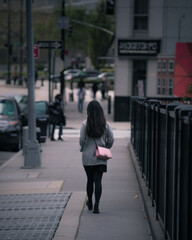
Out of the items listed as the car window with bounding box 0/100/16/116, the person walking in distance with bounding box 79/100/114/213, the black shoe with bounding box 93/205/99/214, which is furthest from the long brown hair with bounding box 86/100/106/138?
the car window with bounding box 0/100/16/116

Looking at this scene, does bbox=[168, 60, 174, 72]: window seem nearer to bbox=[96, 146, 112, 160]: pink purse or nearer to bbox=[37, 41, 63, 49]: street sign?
bbox=[37, 41, 63, 49]: street sign

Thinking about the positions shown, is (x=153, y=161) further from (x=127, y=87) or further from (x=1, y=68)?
(x=1, y=68)

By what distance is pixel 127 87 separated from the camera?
31.4 m

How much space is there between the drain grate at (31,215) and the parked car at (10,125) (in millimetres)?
7965

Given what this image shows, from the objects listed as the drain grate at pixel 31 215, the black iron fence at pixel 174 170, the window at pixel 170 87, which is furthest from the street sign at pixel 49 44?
the black iron fence at pixel 174 170

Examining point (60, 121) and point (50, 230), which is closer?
point (50, 230)

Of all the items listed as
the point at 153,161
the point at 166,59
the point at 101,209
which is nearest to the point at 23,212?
the point at 101,209

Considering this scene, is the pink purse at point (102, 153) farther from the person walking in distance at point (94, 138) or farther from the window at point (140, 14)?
the window at point (140, 14)

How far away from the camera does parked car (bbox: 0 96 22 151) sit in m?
18.7

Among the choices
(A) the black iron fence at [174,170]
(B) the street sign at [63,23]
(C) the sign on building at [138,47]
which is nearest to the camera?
(A) the black iron fence at [174,170]

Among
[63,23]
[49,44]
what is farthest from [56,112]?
[63,23]

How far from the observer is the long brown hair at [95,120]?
8734 millimetres

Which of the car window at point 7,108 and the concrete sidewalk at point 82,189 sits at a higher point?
the car window at point 7,108

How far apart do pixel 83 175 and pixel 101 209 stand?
157 inches
